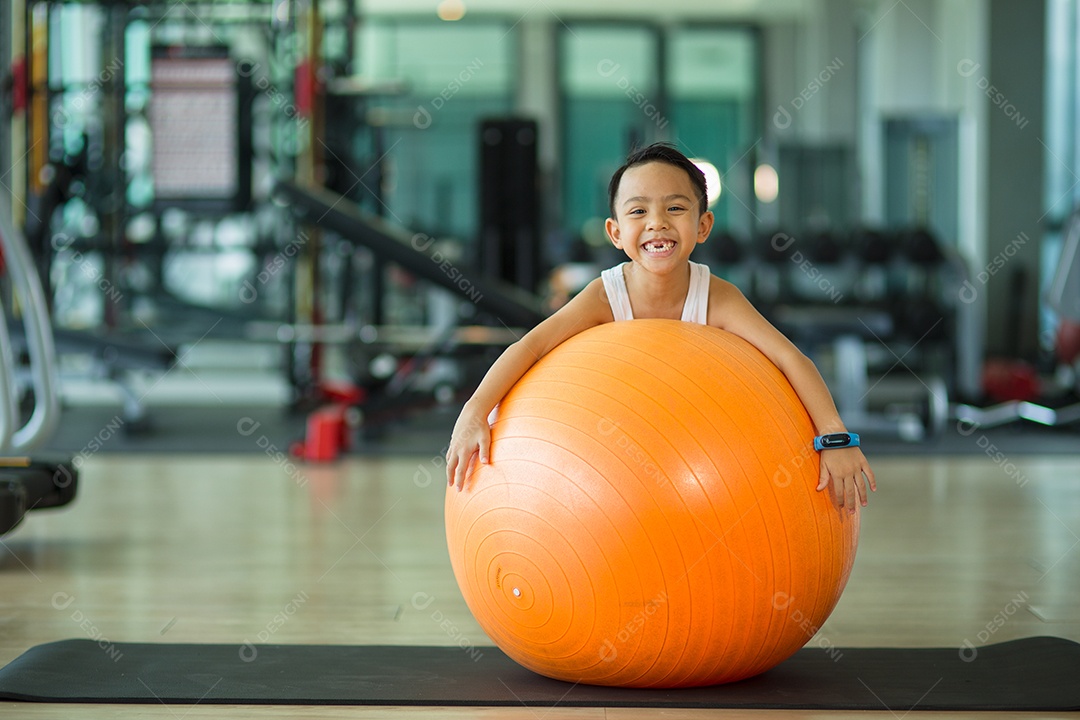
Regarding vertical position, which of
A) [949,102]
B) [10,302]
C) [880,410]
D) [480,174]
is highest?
[949,102]

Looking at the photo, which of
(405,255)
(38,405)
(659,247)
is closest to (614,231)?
(659,247)

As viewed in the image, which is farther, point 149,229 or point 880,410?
point 149,229

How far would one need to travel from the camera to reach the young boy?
5.85 ft

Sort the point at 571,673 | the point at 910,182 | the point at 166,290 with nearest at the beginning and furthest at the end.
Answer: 1. the point at 571,673
2. the point at 166,290
3. the point at 910,182

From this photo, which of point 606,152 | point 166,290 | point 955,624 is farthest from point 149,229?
point 955,624

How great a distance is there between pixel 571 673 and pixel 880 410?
5.69 m

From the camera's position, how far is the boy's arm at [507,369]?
1787 millimetres

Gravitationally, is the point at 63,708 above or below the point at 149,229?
below

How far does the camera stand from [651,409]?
5.56 feet

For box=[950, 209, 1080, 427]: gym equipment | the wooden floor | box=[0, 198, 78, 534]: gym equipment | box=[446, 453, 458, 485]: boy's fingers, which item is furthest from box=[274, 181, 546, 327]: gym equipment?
box=[446, 453, 458, 485]: boy's fingers

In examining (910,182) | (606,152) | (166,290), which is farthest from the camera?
(606,152)

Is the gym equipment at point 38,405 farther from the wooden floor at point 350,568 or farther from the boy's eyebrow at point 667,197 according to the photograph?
the boy's eyebrow at point 667,197

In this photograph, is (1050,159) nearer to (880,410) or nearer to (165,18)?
(880,410)

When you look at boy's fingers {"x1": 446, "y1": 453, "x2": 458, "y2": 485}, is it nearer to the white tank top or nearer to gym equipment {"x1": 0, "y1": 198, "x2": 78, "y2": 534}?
the white tank top
